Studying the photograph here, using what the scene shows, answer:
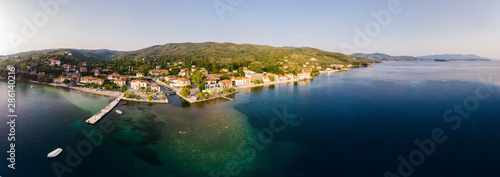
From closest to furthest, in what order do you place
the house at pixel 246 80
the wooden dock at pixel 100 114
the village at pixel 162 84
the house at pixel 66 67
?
the wooden dock at pixel 100 114 < the village at pixel 162 84 < the house at pixel 246 80 < the house at pixel 66 67

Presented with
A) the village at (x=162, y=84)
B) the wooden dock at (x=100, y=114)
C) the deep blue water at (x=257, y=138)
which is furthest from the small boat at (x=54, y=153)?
the village at (x=162, y=84)

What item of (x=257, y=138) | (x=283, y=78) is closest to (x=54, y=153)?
(x=257, y=138)

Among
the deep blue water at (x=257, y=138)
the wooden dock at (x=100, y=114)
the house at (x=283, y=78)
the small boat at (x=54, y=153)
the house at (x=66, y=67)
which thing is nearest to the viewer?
the deep blue water at (x=257, y=138)

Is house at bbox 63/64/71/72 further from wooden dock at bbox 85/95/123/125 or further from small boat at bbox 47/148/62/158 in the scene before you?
small boat at bbox 47/148/62/158

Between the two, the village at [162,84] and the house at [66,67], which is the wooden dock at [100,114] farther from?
the house at [66,67]

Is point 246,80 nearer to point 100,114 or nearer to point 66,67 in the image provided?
point 100,114

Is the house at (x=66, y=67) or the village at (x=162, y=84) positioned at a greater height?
the house at (x=66, y=67)

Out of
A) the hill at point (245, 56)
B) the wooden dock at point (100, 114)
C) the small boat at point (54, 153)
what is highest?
the hill at point (245, 56)

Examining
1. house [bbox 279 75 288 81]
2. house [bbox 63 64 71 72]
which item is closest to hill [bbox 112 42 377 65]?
house [bbox 279 75 288 81]
